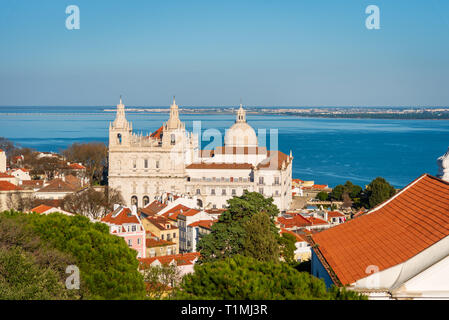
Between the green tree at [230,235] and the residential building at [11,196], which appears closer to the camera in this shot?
the green tree at [230,235]

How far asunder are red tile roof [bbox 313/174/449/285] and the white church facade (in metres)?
33.9

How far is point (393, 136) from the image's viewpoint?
151500mm

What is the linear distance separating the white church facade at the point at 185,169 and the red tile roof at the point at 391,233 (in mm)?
33944

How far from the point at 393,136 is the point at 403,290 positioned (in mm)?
148946

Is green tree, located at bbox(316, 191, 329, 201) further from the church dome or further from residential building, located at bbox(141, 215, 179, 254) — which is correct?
residential building, located at bbox(141, 215, 179, 254)

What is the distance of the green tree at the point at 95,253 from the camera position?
42.7 feet

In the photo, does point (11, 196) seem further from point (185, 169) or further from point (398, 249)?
point (398, 249)

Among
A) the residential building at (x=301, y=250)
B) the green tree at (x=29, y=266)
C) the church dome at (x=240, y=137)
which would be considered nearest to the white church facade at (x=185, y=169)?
the church dome at (x=240, y=137)

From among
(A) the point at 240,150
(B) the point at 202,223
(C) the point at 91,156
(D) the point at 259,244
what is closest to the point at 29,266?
(D) the point at 259,244

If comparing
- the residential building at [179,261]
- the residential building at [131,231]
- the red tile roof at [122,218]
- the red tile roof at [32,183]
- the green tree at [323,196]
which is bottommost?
the residential building at [179,261]

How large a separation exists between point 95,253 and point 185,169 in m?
35.1

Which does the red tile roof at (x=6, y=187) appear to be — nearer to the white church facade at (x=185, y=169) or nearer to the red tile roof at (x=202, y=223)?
the white church facade at (x=185, y=169)

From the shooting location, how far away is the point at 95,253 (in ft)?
50.0
